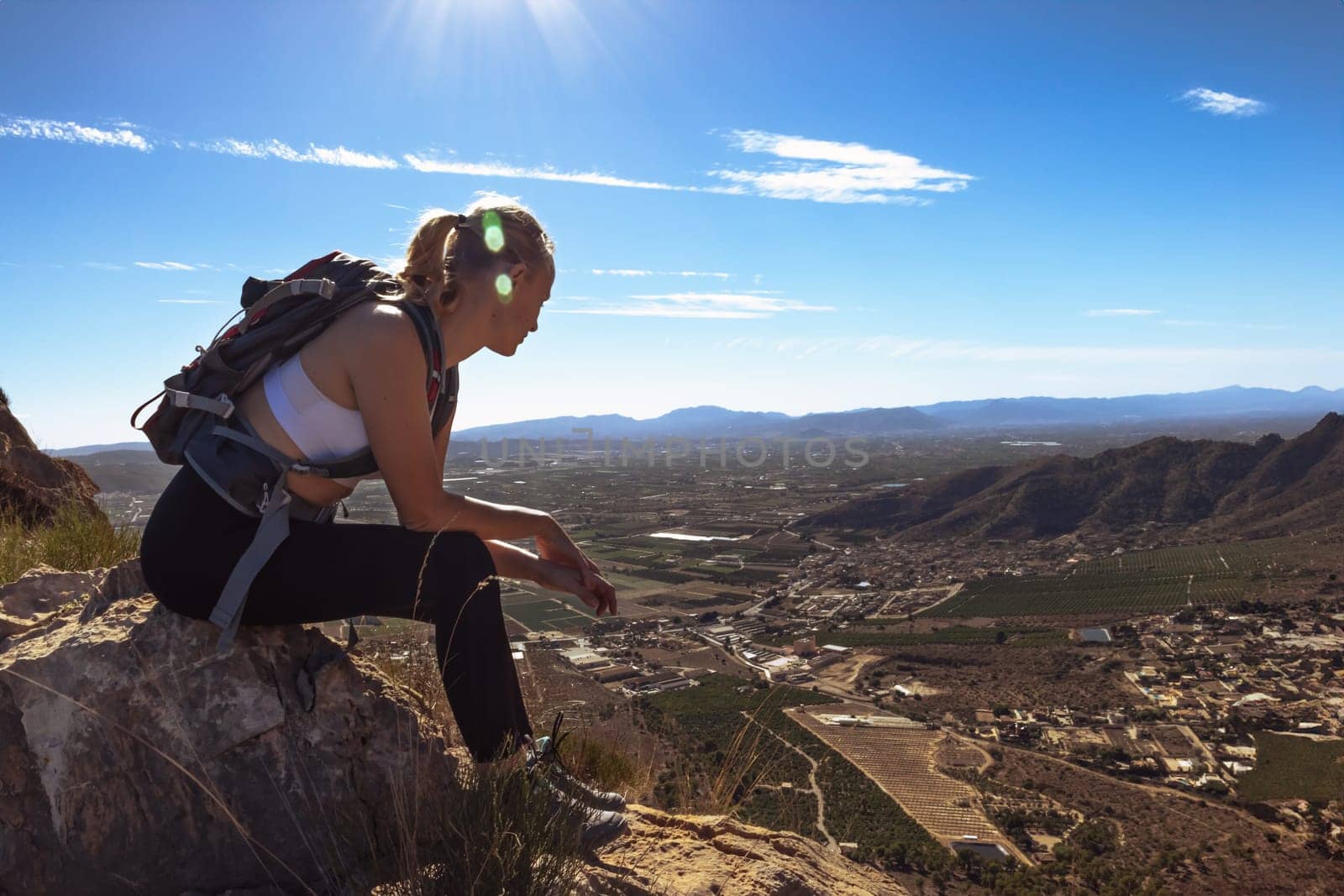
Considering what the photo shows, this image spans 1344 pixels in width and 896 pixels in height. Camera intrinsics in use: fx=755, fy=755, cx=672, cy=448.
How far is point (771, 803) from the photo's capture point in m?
15.3

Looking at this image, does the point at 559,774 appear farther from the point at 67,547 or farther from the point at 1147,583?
the point at 1147,583

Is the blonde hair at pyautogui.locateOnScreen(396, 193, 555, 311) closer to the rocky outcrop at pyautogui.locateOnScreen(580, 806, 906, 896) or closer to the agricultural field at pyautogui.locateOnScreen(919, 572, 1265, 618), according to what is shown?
the rocky outcrop at pyautogui.locateOnScreen(580, 806, 906, 896)

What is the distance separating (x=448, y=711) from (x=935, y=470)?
339 feet

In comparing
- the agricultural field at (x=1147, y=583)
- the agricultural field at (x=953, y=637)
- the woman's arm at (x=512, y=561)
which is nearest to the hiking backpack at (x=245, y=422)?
the woman's arm at (x=512, y=561)

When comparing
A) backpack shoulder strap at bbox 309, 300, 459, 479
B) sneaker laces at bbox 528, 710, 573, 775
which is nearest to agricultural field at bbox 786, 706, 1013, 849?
sneaker laces at bbox 528, 710, 573, 775

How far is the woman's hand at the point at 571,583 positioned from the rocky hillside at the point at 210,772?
1.76ft

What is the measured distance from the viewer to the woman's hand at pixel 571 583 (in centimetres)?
228

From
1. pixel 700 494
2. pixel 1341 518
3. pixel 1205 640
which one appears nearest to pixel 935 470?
pixel 700 494

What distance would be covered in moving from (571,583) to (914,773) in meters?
19.1

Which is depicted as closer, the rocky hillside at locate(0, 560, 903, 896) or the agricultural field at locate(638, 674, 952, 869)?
the rocky hillside at locate(0, 560, 903, 896)

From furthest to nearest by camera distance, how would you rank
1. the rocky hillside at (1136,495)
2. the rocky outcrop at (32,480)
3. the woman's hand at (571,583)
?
the rocky hillside at (1136,495)
the rocky outcrop at (32,480)
the woman's hand at (571,583)

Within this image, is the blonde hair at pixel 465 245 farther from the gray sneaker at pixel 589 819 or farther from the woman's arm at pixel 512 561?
the gray sneaker at pixel 589 819

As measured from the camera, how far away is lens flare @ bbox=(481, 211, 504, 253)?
2.11m

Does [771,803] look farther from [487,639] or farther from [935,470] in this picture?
[935,470]
